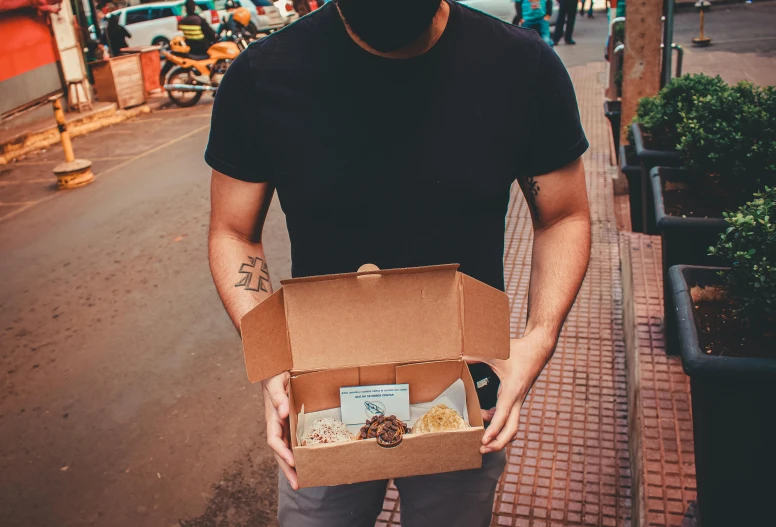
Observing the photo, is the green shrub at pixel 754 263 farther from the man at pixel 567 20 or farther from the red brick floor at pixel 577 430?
the man at pixel 567 20

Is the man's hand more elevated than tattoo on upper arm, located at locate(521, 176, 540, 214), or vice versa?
tattoo on upper arm, located at locate(521, 176, 540, 214)

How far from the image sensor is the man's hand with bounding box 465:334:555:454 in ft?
4.47

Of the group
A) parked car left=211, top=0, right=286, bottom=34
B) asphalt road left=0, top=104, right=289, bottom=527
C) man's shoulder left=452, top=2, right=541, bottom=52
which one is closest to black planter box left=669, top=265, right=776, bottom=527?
man's shoulder left=452, top=2, right=541, bottom=52

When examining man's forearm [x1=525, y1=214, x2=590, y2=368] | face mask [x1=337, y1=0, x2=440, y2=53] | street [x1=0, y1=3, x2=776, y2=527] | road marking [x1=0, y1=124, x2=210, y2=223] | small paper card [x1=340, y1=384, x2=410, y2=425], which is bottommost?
road marking [x1=0, y1=124, x2=210, y2=223]

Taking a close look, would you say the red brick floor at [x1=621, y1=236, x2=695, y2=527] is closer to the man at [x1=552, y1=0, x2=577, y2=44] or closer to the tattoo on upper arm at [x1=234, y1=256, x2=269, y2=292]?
the tattoo on upper arm at [x1=234, y1=256, x2=269, y2=292]

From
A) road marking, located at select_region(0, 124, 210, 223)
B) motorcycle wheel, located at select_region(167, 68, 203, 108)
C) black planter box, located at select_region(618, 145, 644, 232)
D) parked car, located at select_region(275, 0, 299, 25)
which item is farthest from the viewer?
parked car, located at select_region(275, 0, 299, 25)

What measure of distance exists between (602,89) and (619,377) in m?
8.46

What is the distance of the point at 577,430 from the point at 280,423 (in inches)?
90.1

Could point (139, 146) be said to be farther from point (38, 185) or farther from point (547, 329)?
point (547, 329)

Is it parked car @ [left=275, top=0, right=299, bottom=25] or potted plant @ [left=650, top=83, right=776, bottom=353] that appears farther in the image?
parked car @ [left=275, top=0, right=299, bottom=25]

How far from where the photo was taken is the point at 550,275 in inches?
66.7

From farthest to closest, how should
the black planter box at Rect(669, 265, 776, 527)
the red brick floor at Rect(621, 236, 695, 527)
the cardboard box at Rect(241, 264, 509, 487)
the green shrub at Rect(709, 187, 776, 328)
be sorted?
the red brick floor at Rect(621, 236, 695, 527) < the green shrub at Rect(709, 187, 776, 328) < the black planter box at Rect(669, 265, 776, 527) < the cardboard box at Rect(241, 264, 509, 487)

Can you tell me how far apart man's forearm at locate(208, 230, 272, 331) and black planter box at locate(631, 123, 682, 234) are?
3.23m

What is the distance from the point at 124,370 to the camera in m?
4.42
